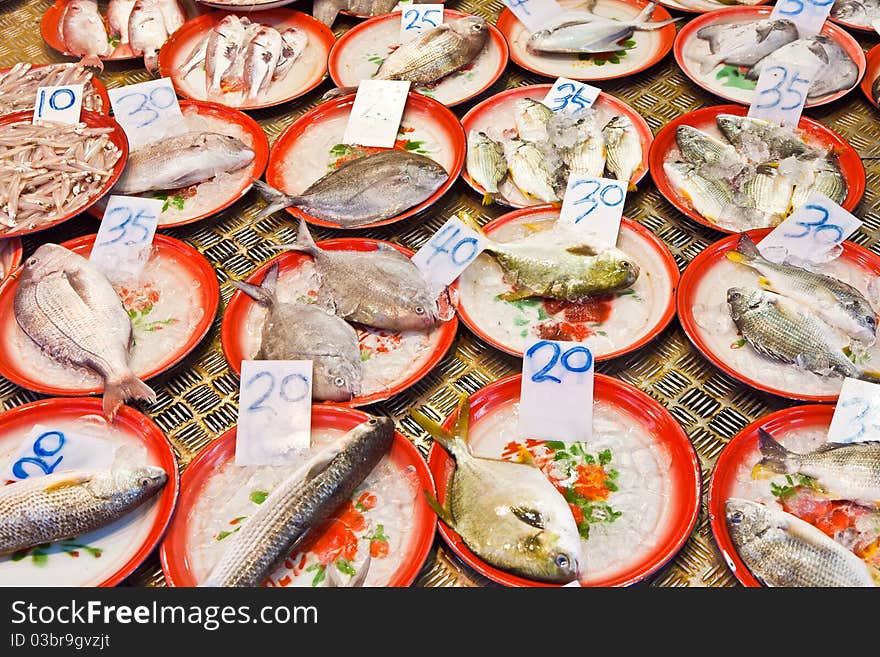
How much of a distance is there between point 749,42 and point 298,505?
3.25 m

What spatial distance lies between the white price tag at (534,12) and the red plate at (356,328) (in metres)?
1.84

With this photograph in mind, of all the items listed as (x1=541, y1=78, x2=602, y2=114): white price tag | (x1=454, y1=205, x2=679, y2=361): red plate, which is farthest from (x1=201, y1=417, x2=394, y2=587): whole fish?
(x1=541, y1=78, x2=602, y2=114): white price tag

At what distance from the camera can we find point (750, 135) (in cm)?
343

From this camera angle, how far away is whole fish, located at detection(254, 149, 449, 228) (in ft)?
10.8

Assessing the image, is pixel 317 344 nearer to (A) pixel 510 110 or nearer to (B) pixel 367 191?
(B) pixel 367 191

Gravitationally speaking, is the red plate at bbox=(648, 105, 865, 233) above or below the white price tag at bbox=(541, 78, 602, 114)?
below

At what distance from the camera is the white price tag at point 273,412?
258cm

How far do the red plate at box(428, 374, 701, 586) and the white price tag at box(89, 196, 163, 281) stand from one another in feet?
5.34

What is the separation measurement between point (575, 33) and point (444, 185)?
132 cm

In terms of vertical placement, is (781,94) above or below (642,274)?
above

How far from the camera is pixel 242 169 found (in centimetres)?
366

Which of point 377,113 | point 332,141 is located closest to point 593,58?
point 377,113

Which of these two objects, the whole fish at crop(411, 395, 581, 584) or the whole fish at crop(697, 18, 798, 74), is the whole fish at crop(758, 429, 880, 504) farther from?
the whole fish at crop(697, 18, 798, 74)

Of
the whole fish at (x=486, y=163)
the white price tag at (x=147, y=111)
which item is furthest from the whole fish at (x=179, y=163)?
the whole fish at (x=486, y=163)
